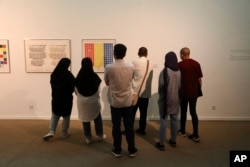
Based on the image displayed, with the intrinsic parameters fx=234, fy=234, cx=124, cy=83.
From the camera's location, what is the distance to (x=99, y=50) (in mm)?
4762

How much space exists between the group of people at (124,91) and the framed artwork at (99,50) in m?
1.17

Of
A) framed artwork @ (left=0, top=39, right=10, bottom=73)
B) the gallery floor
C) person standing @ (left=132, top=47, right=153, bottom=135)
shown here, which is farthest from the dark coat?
framed artwork @ (left=0, top=39, right=10, bottom=73)

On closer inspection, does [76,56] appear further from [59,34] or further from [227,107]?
[227,107]

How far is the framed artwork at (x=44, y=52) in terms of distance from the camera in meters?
4.75

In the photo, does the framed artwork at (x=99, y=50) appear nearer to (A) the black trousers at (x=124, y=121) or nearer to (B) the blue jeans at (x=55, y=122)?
(B) the blue jeans at (x=55, y=122)

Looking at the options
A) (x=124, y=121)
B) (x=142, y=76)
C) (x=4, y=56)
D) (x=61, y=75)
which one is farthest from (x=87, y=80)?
(x=4, y=56)

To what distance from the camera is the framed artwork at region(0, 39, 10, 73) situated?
4766 mm

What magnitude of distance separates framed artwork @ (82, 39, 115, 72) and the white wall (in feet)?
0.35

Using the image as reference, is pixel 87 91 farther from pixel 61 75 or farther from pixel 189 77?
pixel 189 77

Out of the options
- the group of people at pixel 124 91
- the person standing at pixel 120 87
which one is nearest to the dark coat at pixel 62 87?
the group of people at pixel 124 91

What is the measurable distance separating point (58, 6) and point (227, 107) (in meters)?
4.03

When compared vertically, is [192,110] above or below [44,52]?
below

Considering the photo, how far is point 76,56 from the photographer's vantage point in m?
4.80

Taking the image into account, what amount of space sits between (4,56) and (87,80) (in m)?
2.50
